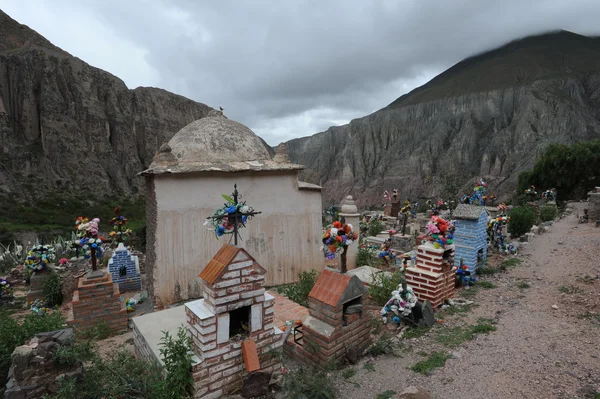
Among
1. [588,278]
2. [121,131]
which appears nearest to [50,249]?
[588,278]

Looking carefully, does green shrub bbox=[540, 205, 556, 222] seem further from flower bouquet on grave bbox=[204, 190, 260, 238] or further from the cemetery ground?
flower bouquet on grave bbox=[204, 190, 260, 238]

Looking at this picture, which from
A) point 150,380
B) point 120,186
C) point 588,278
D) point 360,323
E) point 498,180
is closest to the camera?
point 150,380

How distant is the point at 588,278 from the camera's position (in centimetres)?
652

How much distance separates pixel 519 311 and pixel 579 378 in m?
1.91

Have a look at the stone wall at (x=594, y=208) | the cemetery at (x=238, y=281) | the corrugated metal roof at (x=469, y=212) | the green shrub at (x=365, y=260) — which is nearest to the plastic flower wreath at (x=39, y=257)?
the cemetery at (x=238, y=281)

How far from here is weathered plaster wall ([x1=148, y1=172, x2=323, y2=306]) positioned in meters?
6.95

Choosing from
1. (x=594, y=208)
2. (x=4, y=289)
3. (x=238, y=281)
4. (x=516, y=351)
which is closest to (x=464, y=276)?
(x=516, y=351)

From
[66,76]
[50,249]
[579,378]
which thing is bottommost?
[579,378]

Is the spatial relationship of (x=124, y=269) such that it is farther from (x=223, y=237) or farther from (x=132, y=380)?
(x=132, y=380)

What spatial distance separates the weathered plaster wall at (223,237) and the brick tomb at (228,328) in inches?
139

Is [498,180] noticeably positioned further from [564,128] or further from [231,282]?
[231,282]

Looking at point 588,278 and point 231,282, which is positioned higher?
point 231,282

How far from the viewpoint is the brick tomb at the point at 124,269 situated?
8.95 meters

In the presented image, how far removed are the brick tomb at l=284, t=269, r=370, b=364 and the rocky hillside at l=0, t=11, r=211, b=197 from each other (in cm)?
4304
